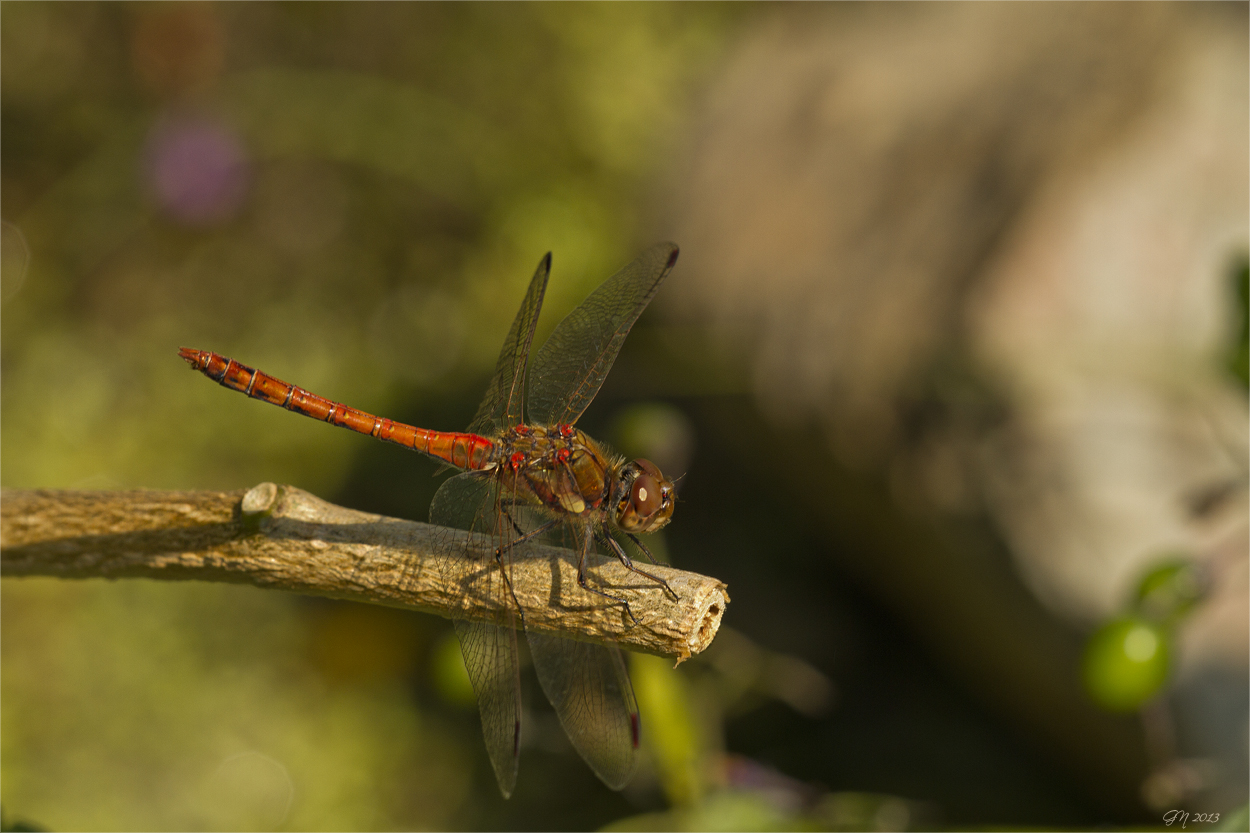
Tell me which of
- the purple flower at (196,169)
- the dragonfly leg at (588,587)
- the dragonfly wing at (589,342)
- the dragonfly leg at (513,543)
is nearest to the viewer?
the dragonfly leg at (588,587)

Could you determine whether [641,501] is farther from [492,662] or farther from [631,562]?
[492,662]

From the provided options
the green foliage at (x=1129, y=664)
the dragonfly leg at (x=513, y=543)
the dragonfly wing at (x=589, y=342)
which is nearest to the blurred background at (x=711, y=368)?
the green foliage at (x=1129, y=664)

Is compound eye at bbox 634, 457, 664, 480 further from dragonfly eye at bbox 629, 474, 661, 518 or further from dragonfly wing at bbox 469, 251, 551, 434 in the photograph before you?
dragonfly wing at bbox 469, 251, 551, 434

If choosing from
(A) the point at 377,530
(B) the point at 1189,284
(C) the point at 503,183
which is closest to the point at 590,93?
(C) the point at 503,183

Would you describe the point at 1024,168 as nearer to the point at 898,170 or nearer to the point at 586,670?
the point at 898,170
